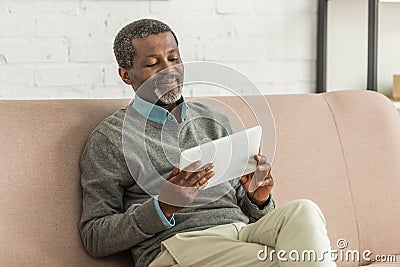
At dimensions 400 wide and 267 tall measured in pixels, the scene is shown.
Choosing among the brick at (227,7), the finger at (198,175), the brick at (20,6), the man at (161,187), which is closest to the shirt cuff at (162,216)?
the man at (161,187)

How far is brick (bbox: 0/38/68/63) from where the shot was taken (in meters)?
2.52

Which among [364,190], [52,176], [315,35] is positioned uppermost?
[315,35]

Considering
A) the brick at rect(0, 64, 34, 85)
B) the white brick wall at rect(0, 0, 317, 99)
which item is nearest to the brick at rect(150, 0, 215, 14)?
the white brick wall at rect(0, 0, 317, 99)

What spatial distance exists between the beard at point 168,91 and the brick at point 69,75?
0.70 m

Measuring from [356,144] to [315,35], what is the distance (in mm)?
752

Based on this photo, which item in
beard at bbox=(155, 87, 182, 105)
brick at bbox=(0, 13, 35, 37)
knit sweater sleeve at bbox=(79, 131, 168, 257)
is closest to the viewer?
knit sweater sleeve at bbox=(79, 131, 168, 257)

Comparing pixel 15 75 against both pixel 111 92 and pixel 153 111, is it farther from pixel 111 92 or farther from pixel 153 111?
pixel 153 111

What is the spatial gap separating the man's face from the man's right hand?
0.27m

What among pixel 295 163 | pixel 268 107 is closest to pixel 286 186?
pixel 295 163

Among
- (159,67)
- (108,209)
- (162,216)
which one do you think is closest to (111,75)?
(159,67)

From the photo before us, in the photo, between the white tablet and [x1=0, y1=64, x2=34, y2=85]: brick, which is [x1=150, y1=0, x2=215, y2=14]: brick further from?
the white tablet

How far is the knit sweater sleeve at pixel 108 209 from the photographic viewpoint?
186 cm

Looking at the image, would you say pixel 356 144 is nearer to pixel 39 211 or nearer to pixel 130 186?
pixel 130 186

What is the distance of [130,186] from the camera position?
6.52 feet
